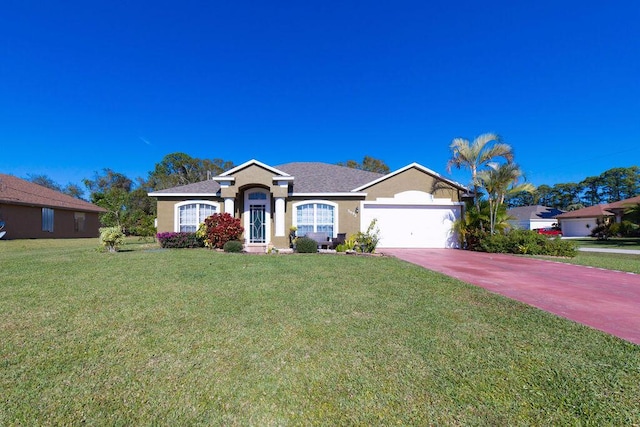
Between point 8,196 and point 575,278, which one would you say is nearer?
point 575,278

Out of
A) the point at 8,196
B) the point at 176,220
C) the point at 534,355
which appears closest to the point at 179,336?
the point at 534,355

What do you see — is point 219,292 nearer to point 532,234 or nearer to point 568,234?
point 532,234

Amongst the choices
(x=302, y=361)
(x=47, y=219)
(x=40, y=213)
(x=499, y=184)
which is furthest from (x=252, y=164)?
(x=47, y=219)

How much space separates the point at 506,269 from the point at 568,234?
39.8 metres

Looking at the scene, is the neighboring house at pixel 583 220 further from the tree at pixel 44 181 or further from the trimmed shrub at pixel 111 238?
the tree at pixel 44 181

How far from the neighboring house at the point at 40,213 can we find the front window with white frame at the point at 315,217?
1999 centimetres

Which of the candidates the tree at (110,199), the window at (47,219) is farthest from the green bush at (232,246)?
the window at (47,219)

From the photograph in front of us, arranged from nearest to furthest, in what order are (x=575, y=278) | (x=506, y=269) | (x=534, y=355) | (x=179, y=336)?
(x=534, y=355) < (x=179, y=336) < (x=575, y=278) < (x=506, y=269)

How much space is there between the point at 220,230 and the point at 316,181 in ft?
20.2

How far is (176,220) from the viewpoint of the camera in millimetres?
14977

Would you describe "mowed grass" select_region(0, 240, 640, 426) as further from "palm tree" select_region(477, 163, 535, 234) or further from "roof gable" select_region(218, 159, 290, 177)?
"palm tree" select_region(477, 163, 535, 234)

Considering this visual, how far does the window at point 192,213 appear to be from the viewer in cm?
1509

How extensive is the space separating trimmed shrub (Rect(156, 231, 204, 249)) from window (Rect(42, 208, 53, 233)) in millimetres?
16468

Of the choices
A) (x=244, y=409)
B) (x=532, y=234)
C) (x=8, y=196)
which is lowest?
(x=244, y=409)
